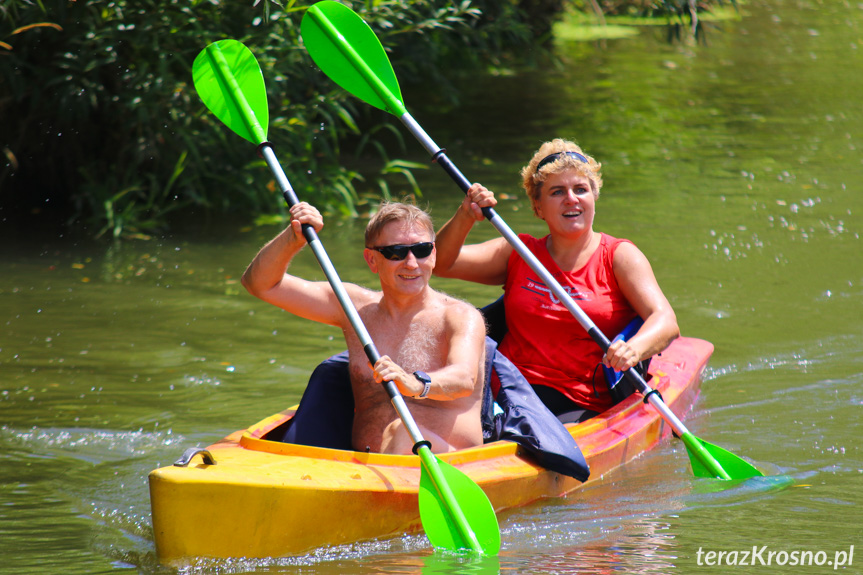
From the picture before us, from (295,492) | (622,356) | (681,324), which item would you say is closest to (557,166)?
(622,356)

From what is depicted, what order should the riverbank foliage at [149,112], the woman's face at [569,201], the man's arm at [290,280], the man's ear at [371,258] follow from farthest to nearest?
the riverbank foliage at [149,112] < the woman's face at [569,201] < the man's ear at [371,258] < the man's arm at [290,280]

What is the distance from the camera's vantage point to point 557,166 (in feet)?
13.6

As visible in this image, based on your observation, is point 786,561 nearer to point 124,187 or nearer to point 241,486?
point 241,486

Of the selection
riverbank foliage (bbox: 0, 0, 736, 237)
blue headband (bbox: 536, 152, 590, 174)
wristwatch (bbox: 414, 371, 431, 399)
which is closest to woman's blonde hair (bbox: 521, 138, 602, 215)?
blue headband (bbox: 536, 152, 590, 174)

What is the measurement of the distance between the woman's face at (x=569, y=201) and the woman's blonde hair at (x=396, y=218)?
777 millimetres

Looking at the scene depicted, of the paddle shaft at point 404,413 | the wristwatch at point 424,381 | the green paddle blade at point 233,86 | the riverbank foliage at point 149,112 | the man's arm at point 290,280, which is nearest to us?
the paddle shaft at point 404,413

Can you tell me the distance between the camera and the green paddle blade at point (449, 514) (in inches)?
127

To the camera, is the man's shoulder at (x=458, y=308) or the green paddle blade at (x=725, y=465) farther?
the green paddle blade at (x=725, y=465)

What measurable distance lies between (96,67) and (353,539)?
16.1 ft

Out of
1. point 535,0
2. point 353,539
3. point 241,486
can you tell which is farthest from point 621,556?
point 535,0

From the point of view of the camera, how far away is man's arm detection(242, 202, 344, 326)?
3445 millimetres

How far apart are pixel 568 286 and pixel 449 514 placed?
1.33m

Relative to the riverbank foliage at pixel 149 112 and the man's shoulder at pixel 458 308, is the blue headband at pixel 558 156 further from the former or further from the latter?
the riverbank foliage at pixel 149 112

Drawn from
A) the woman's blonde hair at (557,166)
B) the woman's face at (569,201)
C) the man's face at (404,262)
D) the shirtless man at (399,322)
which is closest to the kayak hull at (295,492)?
the shirtless man at (399,322)
